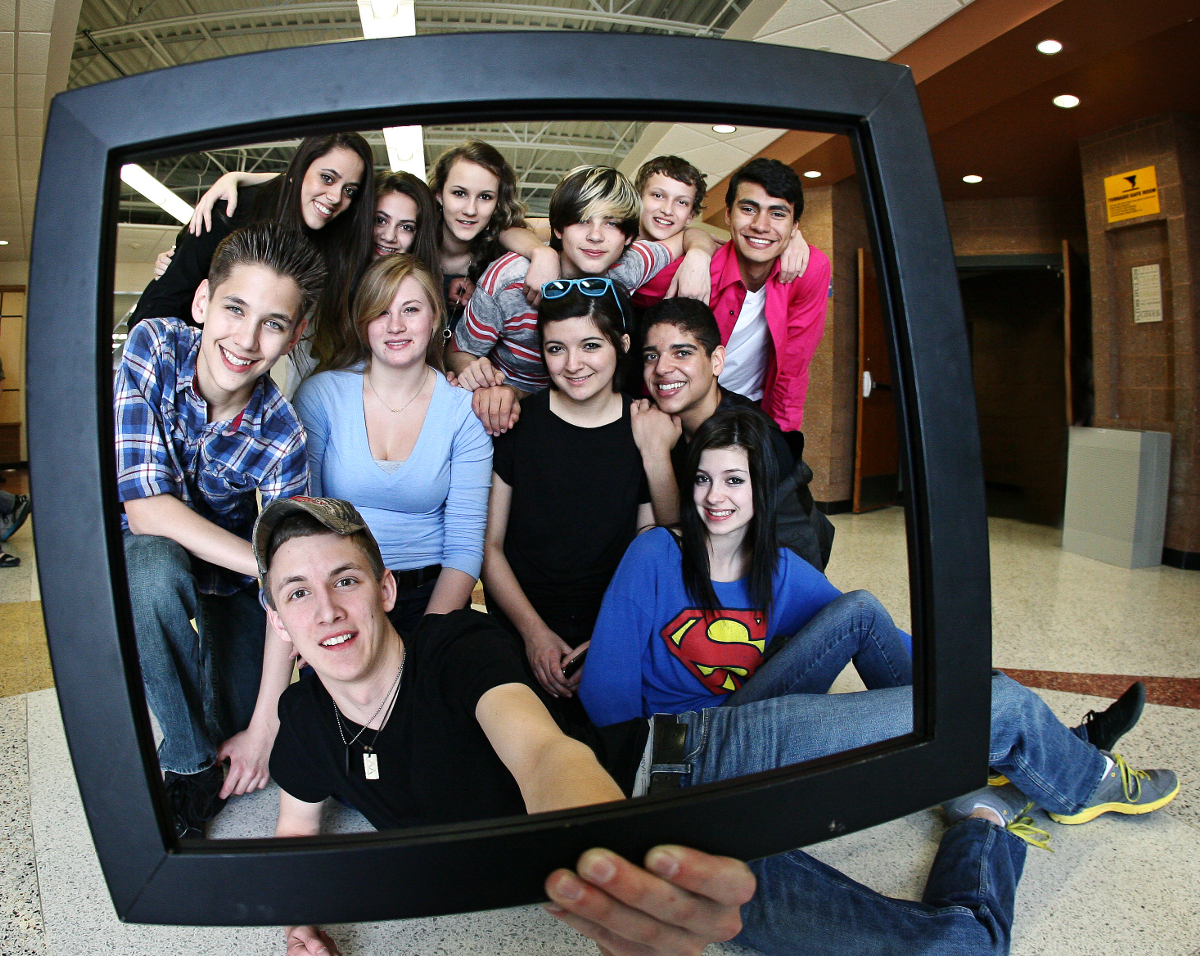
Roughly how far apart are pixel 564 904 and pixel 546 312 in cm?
115

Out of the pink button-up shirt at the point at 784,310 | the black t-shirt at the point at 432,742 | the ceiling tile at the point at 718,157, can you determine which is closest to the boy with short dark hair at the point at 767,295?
the pink button-up shirt at the point at 784,310

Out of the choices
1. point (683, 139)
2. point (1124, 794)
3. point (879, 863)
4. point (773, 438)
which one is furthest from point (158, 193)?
point (1124, 794)

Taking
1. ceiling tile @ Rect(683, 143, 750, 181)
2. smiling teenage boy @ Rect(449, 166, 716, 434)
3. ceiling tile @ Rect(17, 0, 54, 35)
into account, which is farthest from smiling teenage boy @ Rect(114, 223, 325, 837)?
ceiling tile @ Rect(683, 143, 750, 181)

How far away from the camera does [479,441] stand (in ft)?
4.57

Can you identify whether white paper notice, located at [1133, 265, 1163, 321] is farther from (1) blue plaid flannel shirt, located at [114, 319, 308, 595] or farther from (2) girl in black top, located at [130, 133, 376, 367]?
(1) blue plaid flannel shirt, located at [114, 319, 308, 595]

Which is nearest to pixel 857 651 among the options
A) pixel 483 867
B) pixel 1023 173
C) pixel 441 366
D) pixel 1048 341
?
pixel 441 366

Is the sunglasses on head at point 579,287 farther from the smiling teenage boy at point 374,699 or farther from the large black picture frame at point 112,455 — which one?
the large black picture frame at point 112,455

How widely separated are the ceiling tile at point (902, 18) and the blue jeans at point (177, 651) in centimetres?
333

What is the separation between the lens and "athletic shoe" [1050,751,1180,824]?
1.21 metres

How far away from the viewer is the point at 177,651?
1.19 m

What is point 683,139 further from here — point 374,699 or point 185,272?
point 374,699

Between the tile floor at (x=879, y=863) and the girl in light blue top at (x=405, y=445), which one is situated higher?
the girl in light blue top at (x=405, y=445)

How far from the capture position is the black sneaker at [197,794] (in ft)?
3.87

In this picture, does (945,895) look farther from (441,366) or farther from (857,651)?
(441,366)
